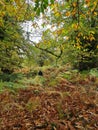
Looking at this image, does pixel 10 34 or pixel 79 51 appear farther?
pixel 79 51

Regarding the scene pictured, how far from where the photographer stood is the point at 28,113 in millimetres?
7152

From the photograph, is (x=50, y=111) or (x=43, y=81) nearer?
(x=50, y=111)

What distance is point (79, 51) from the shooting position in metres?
13.5

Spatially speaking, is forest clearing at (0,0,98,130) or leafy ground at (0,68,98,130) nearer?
forest clearing at (0,0,98,130)

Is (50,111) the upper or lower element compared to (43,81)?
lower

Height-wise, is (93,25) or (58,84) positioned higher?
(93,25)

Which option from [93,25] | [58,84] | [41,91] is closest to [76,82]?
[58,84]

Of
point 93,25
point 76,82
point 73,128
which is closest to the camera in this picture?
point 73,128

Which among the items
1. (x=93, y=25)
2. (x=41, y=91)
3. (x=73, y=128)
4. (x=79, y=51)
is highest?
(x=93, y=25)

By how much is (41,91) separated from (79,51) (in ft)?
14.9

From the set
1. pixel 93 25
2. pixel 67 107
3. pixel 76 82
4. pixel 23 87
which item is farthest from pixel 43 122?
pixel 93 25

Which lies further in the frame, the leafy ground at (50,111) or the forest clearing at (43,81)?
the leafy ground at (50,111)

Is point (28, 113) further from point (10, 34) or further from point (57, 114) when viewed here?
point (10, 34)

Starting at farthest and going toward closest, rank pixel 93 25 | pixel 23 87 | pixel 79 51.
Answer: pixel 93 25 → pixel 79 51 → pixel 23 87
